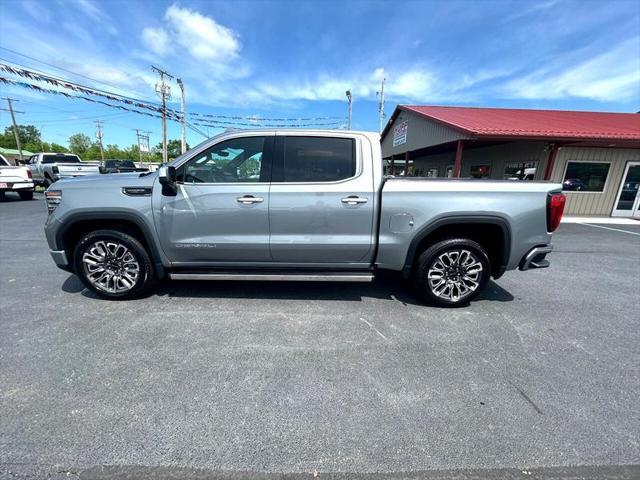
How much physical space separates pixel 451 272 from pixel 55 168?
1938cm

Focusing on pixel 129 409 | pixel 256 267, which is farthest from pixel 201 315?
pixel 129 409

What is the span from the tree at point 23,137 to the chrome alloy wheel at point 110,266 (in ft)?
351

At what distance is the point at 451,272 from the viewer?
3.66 meters

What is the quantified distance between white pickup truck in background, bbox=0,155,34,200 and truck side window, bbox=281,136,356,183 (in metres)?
14.7

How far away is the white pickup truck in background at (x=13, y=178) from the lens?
39.4ft

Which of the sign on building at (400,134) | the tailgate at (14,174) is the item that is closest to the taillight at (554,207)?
the sign on building at (400,134)

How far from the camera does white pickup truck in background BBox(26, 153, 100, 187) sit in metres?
15.1

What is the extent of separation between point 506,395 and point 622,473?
0.67 m

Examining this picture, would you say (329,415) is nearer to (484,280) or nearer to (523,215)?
(484,280)

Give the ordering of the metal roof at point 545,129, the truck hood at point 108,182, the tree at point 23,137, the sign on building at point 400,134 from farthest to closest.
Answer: the tree at point 23,137 → the sign on building at point 400,134 → the metal roof at point 545,129 → the truck hood at point 108,182

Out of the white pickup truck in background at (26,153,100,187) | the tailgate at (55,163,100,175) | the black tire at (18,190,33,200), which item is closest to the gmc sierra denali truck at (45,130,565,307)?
the white pickup truck in background at (26,153,100,187)

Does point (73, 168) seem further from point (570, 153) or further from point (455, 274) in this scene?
point (570, 153)

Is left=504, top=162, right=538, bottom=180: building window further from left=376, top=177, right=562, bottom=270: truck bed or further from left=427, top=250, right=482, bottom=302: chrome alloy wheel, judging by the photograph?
left=427, top=250, right=482, bottom=302: chrome alloy wheel

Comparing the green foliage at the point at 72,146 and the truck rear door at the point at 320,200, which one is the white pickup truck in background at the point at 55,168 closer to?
the truck rear door at the point at 320,200
